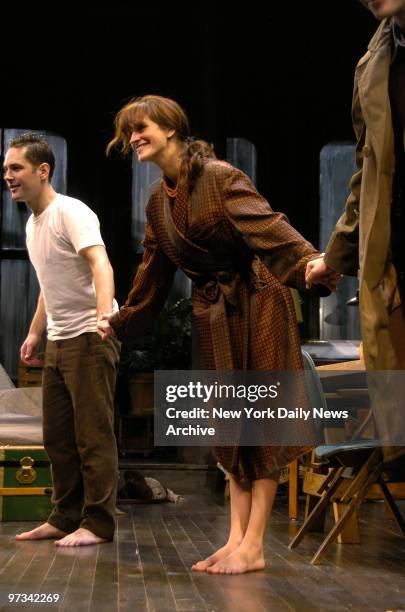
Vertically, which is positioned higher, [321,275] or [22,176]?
[22,176]

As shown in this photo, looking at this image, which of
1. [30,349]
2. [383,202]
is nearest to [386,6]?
[383,202]

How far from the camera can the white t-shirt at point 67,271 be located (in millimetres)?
3594

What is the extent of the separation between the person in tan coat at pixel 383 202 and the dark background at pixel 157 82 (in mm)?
7822

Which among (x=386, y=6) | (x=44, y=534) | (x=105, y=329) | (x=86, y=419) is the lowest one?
(x=44, y=534)

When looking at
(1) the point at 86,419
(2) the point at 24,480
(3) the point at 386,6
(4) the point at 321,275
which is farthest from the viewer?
(2) the point at 24,480

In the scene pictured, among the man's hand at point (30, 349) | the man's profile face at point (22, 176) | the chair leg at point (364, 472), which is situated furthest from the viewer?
the man's hand at point (30, 349)

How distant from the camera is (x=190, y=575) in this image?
281 centimetres

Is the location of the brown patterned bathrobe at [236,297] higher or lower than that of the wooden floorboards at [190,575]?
higher

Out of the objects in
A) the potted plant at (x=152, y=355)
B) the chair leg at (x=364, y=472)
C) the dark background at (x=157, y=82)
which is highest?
the dark background at (x=157, y=82)

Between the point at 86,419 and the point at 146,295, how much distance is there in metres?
0.74

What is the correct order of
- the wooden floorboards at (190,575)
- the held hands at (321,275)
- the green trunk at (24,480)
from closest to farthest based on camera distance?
the held hands at (321,275) → the wooden floorboards at (190,575) → the green trunk at (24,480)

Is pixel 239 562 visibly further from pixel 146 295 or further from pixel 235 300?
pixel 146 295

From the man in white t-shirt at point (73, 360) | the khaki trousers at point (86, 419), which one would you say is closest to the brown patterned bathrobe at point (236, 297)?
the man in white t-shirt at point (73, 360)

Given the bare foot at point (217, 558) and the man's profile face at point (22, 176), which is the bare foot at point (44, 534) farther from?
the man's profile face at point (22, 176)
